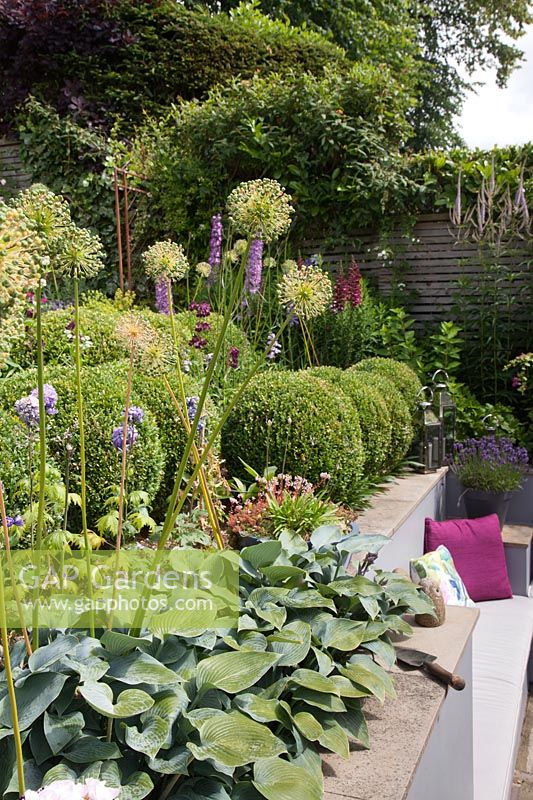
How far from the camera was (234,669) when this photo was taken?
1.36 meters

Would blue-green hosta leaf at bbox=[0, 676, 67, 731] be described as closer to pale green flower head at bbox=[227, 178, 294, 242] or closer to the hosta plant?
the hosta plant

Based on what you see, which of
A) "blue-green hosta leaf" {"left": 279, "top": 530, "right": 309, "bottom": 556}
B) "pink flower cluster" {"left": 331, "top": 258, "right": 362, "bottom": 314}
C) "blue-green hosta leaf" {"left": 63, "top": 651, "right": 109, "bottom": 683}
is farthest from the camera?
"pink flower cluster" {"left": 331, "top": 258, "right": 362, "bottom": 314}

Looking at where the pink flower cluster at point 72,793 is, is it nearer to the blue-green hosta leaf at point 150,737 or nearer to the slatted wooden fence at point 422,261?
the blue-green hosta leaf at point 150,737

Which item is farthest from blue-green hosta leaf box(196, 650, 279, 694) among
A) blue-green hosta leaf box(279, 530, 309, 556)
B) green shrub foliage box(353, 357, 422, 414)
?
green shrub foliage box(353, 357, 422, 414)

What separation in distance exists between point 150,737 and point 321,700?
439 millimetres

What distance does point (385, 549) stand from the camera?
301 centimetres

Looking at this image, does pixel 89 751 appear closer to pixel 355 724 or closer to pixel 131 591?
pixel 131 591

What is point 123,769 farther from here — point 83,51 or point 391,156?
point 83,51

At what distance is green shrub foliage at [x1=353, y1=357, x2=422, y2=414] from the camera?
4699mm

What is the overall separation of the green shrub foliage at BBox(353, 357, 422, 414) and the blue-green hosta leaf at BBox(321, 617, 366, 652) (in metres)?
2.96

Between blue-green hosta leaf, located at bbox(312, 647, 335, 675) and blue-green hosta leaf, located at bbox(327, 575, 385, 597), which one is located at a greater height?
blue-green hosta leaf, located at bbox(327, 575, 385, 597)

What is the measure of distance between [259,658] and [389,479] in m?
2.94

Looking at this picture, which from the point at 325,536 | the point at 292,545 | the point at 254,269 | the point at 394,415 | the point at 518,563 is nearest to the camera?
the point at 292,545

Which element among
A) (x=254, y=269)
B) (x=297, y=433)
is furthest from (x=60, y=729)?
(x=254, y=269)
